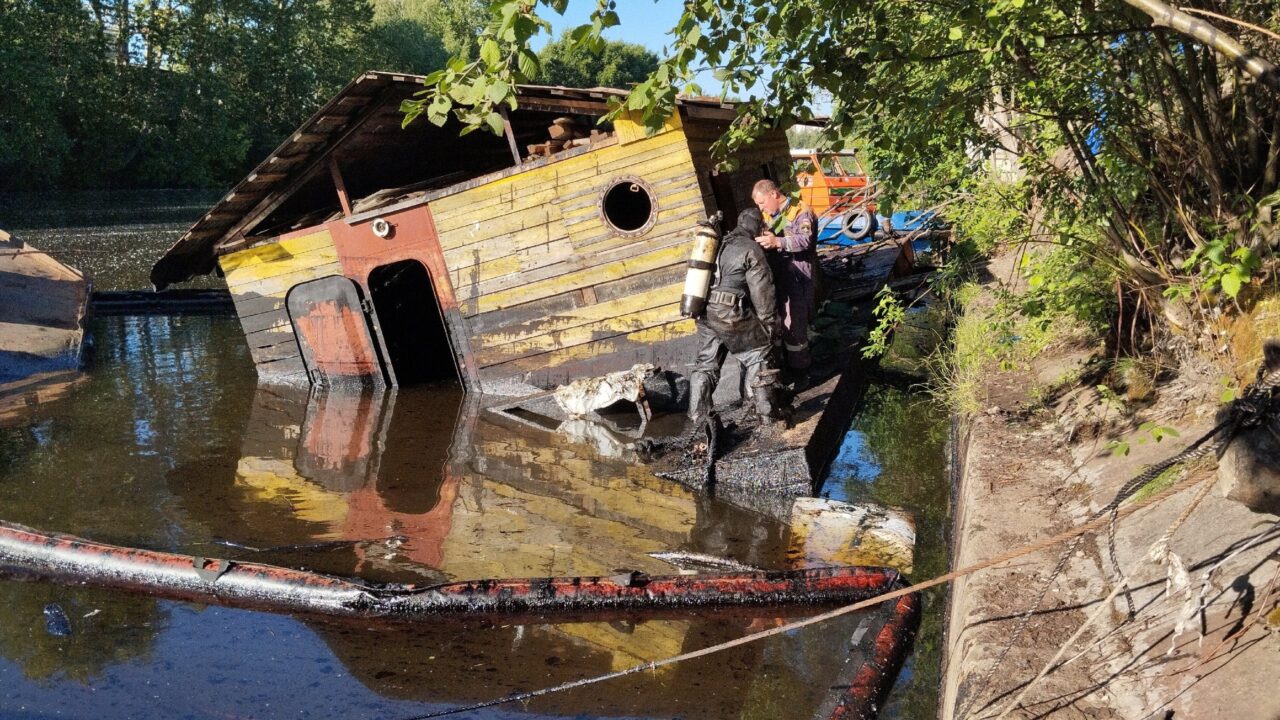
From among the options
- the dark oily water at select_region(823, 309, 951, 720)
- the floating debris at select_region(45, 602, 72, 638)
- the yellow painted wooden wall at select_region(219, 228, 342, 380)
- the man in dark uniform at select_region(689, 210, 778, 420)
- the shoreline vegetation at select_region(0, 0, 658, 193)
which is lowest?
the dark oily water at select_region(823, 309, 951, 720)

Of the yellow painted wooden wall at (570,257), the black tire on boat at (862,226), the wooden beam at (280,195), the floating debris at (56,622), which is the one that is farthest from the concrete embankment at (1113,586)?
the black tire on boat at (862,226)

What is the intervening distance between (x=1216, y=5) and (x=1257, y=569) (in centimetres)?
276

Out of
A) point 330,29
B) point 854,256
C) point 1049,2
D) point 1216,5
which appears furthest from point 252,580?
point 330,29

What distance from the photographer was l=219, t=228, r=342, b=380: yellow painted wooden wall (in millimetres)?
10602

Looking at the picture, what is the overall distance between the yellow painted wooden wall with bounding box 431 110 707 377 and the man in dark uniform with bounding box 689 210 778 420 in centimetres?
103

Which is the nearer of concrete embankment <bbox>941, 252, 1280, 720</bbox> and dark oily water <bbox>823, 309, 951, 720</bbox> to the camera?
concrete embankment <bbox>941, 252, 1280, 720</bbox>

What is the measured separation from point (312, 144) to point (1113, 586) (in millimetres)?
8764

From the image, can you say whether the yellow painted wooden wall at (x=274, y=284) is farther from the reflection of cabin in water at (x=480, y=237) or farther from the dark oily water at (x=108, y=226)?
the dark oily water at (x=108, y=226)

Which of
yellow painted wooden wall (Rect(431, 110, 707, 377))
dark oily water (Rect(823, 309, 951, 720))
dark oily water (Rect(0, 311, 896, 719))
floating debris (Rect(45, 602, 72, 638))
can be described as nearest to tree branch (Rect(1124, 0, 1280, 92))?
dark oily water (Rect(823, 309, 951, 720))

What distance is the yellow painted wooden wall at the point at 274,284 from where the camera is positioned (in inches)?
417

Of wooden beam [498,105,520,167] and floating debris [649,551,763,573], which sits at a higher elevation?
wooden beam [498,105,520,167]

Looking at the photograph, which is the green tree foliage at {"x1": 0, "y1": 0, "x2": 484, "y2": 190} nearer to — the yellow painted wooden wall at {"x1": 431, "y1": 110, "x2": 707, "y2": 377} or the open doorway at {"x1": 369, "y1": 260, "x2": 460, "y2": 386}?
the open doorway at {"x1": 369, "y1": 260, "x2": 460, "y2": 386}

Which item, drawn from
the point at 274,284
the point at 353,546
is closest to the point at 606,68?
the point at 274,284

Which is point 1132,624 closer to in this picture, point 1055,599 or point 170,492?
point 1055,599
